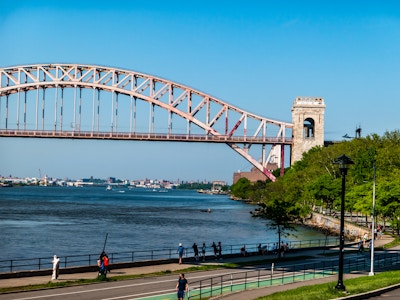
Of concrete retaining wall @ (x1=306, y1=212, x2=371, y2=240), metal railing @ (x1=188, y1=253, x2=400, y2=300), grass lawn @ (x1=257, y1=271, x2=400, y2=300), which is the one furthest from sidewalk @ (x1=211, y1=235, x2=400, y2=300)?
concrete retaining wall @ (x1=306, y1=212, x2=371, y2=240)

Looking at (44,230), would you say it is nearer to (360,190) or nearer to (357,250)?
(360,190)

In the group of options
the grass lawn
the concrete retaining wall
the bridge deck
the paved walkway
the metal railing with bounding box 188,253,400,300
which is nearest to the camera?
the grass lawn

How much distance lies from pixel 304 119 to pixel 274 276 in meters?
116

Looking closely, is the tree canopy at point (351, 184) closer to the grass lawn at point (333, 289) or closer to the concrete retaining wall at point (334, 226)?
the concrete retaining wall at point (334, 226)

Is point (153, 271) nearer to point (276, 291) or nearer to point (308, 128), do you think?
point (276, 291)

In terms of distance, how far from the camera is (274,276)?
117 ft

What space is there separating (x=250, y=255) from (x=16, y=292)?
21.7m

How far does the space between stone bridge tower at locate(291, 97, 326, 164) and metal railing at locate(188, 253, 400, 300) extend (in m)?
102

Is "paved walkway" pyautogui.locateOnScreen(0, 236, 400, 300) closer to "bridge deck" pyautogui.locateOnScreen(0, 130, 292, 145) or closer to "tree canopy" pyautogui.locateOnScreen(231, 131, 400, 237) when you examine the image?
"tree canopy" pyautogui.locateOnScreen(231, 131, 400, 237)

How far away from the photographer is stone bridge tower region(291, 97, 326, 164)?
148 meters

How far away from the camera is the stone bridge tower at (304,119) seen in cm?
14812

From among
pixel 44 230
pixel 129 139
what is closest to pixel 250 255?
pixel 44 230

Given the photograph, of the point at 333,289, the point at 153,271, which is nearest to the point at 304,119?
the point at 153,271

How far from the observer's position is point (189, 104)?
148250 millimetres
